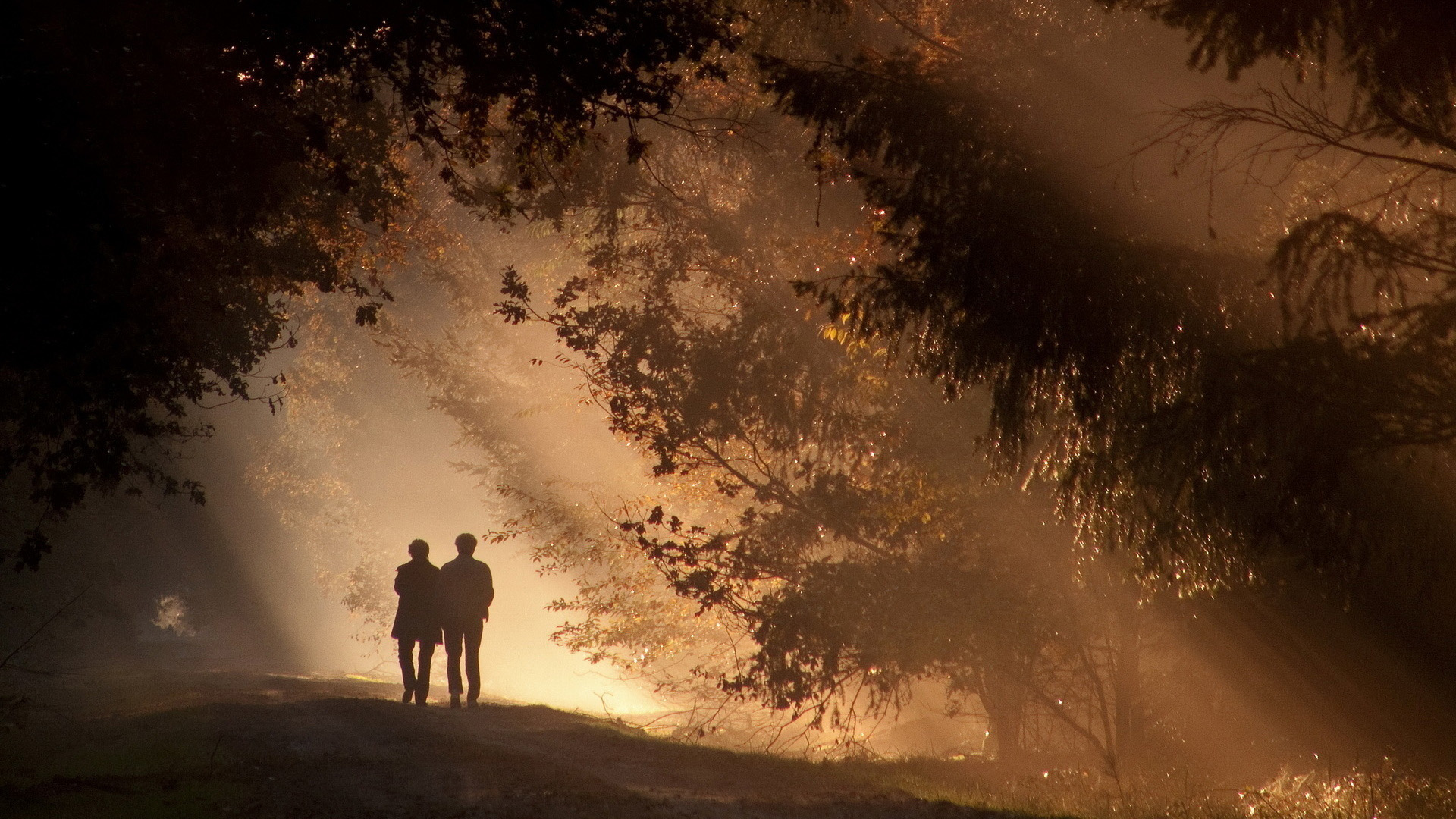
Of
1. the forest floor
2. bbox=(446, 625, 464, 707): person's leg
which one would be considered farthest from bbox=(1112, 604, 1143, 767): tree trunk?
bbox=(446, 625, 464, 707): person's leg

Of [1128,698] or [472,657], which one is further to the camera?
[472,657]

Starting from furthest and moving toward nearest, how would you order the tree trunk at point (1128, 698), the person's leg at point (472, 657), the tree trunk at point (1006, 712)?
the tree trunk at point (1006, 712) < the person's leg at point (472, 657) < the tree trunk at point (1128, 698)

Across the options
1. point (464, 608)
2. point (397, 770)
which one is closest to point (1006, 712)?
point (464, 608)

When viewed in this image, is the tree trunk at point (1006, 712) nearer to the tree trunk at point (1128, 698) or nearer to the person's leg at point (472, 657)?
the tree trunk at point (1128, 698)

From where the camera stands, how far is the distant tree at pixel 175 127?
4.61 metres

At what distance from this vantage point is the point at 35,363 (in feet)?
16.2

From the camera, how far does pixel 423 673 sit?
42.5 ft

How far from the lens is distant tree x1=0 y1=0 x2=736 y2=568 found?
4.61 metres

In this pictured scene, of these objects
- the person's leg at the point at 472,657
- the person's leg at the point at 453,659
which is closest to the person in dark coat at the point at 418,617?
the person's leg at the point at 453,659

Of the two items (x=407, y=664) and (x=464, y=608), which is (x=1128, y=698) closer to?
(x=464, y=608)

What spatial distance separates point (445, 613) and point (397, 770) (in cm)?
542

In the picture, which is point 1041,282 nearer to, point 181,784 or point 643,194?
point 181,784

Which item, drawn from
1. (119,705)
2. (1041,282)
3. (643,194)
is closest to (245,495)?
(119,705)

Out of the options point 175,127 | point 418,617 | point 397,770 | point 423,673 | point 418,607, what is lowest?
point 397,770
